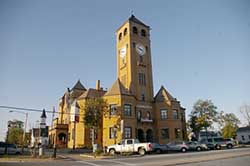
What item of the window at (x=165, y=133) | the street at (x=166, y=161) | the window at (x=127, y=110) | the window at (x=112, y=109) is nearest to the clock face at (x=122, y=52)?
the window at (x=127, y=110)

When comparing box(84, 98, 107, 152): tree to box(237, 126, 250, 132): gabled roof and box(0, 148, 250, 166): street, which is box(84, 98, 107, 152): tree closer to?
box(0, 148, 250, 166): street

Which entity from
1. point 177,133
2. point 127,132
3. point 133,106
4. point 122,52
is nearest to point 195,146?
point 177,133

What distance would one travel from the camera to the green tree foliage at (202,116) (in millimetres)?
57719

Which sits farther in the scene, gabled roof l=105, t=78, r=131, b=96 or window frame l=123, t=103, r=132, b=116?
gabled roof l=105, t=78, r=131, b=96

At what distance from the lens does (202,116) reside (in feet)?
192

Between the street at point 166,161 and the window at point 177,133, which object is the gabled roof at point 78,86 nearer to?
the window at point 177,133

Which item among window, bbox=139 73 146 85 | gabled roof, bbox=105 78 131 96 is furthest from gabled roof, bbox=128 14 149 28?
gabled roof, bbox=105 78 131 96

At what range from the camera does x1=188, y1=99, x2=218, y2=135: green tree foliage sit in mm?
57719

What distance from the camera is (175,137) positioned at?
42.4 meters

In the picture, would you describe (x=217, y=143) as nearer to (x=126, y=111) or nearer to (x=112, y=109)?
(x=126, y=111)

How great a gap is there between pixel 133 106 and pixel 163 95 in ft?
26.0

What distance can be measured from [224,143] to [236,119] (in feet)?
139

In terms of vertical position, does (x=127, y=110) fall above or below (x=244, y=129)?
above

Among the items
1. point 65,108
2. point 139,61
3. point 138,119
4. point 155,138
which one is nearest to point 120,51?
point 139,61
